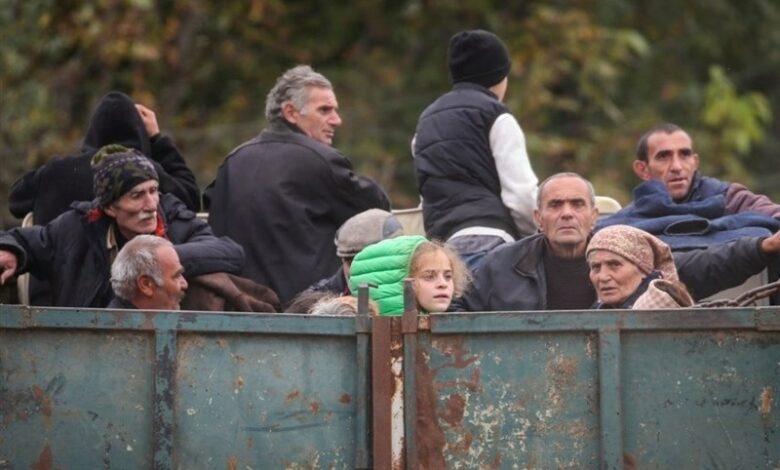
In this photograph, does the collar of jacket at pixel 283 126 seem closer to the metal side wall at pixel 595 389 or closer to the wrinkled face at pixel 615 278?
the wrinkled face at pixel 615 278

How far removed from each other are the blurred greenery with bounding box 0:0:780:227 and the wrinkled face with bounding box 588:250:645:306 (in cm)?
979

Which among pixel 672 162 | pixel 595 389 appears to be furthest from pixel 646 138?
pixel 595 389

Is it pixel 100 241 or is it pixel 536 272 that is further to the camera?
pixel 536 272

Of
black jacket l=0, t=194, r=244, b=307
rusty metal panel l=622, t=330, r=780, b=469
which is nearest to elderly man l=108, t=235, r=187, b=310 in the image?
black jacket l=0, t=194, r=244, b=307

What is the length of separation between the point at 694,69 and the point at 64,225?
14.0m

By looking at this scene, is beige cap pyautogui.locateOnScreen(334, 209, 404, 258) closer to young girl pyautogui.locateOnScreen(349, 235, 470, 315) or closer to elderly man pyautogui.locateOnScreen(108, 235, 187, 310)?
young girl pyautogui.locateOnScreen(349, 235, 470, 315)

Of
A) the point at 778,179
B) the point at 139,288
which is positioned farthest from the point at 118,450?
the point at 778,179

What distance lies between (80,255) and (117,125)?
3.24 feet

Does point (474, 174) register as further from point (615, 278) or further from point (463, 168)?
point (615, 278)

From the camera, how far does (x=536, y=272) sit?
7.84 metres

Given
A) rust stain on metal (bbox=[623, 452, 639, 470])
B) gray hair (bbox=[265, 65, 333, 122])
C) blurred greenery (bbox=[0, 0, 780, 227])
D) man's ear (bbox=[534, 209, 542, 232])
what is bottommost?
rust stain on metal (bbox=[623, 452, 639, 470])

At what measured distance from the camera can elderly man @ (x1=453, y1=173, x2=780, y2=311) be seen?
782 cm

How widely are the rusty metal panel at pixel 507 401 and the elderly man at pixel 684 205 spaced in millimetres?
2022

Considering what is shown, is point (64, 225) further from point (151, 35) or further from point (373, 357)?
point (151, 35)
